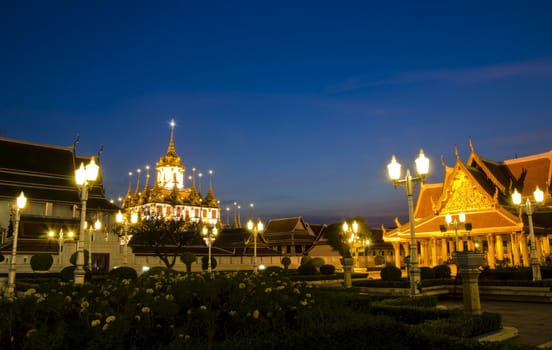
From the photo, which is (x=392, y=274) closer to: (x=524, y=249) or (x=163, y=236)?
(x=524, y=249)

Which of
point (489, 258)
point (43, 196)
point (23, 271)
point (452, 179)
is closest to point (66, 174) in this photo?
point (43, 196)

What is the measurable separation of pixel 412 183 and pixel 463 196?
83.8 feet

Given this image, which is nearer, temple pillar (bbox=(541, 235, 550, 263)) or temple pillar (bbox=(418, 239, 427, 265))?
temple pillar (bbox=(541, 235, 550, 263))

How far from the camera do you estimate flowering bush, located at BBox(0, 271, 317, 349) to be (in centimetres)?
623

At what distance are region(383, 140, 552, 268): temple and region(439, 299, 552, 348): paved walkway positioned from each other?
569 inches

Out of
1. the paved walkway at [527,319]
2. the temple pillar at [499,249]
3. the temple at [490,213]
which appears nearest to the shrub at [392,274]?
the paved walkway at [527,319]

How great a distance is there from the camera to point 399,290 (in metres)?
18.9

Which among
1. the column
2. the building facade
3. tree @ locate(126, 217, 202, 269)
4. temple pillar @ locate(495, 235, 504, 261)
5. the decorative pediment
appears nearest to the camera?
the column

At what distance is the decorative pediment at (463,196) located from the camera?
3450 centimetres

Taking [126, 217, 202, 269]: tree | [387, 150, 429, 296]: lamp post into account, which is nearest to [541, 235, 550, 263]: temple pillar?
[387, 150, 429, 296]: lamp post

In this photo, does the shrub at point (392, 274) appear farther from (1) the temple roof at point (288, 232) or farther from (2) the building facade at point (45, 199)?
(1) the temple roof at point (288, 232)

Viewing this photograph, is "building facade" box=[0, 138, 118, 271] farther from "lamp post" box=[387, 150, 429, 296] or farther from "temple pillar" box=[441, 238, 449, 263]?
"lamp post" box=[387, 150, 429, 296]

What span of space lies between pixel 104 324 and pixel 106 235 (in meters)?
38.2

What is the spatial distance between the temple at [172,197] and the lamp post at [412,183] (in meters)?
89.6
